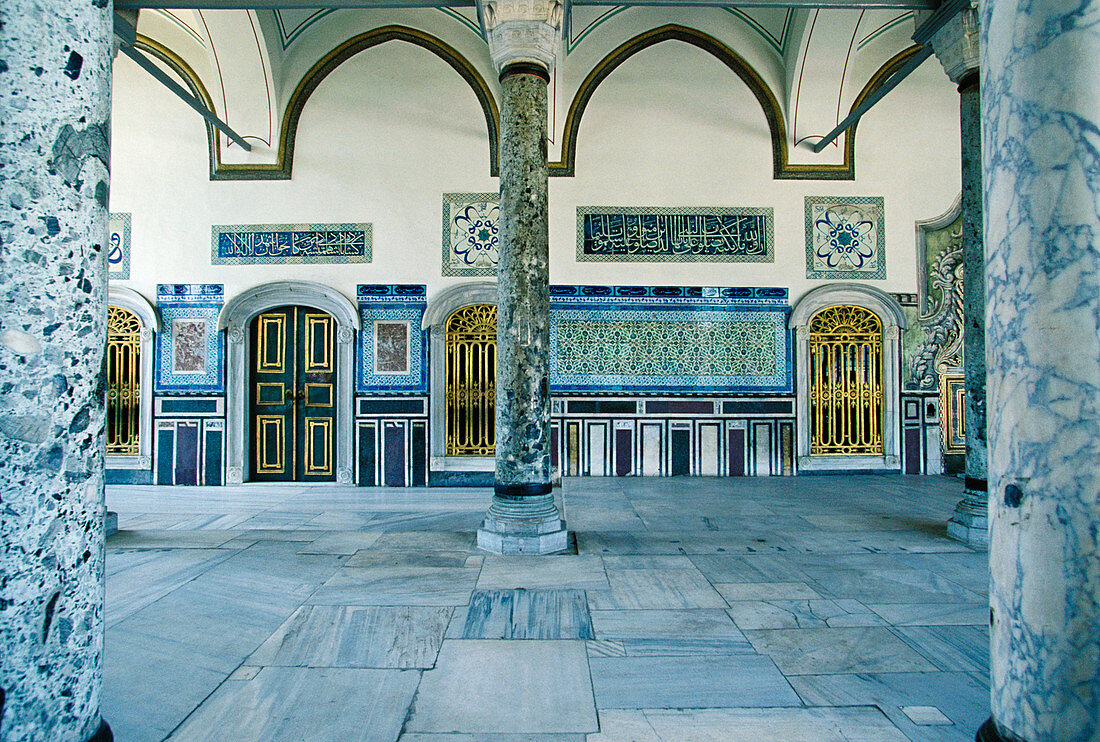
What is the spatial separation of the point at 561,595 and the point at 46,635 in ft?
7.60

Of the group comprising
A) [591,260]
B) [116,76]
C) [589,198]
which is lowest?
[591,260]

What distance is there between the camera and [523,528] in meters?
4.04

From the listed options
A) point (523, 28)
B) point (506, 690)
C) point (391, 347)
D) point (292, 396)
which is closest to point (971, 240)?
point (523, 28)

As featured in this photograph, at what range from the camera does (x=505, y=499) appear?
4.16 m

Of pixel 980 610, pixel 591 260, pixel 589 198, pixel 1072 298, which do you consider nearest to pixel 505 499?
pixel 980 610

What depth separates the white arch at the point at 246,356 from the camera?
7211 millimetres

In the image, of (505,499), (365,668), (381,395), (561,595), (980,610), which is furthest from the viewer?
(381,395)

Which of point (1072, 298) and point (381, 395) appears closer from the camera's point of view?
point (1072, 298)

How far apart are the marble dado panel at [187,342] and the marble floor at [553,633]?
2515 mm

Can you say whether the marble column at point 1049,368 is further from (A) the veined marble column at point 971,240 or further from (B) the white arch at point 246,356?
(B) the white arch at point 246,356

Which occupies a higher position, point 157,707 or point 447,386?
point 447,386

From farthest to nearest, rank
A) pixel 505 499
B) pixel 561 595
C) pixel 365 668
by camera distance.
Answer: pixel 505 499, pixel 561 595, pixel 365 668

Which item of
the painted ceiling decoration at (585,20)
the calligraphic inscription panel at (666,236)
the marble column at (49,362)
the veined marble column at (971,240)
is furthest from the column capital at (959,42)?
the marble column at (49,362)

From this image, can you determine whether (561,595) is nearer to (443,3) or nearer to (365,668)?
(365,668)
